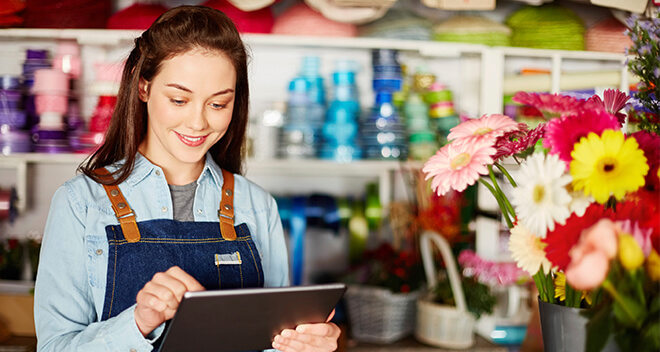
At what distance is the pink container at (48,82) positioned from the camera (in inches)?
83.3

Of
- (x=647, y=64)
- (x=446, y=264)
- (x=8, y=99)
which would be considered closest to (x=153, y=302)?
(x=647, y=64)

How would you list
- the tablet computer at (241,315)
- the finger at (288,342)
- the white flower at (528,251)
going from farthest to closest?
the finger at (288,342), the tablet computer at (241,315), the white flower at (528,251)

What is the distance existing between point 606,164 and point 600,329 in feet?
0.57

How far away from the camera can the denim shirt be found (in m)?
0.94

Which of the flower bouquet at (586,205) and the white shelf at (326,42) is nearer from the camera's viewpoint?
the flower bouquet at (586,205)

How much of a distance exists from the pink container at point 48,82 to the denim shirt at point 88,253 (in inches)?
46.2

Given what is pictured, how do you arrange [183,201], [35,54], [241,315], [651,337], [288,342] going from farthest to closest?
[35,54]
[183,201]
[288,342]
[241,315]
[651,337]

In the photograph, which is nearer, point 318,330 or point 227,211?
point 318,330

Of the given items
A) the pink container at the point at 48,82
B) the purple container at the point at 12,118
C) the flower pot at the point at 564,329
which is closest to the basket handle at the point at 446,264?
the flower pot at the point at 564,329

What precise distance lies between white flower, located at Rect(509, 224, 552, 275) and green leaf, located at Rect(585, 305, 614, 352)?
82 mm

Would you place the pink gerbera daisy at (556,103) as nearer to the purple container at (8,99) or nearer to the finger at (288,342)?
the finger at (288,342)

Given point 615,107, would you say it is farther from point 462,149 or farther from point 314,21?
point 314,21

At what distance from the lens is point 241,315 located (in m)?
0.81

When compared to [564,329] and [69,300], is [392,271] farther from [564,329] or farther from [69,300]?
[564,329]
